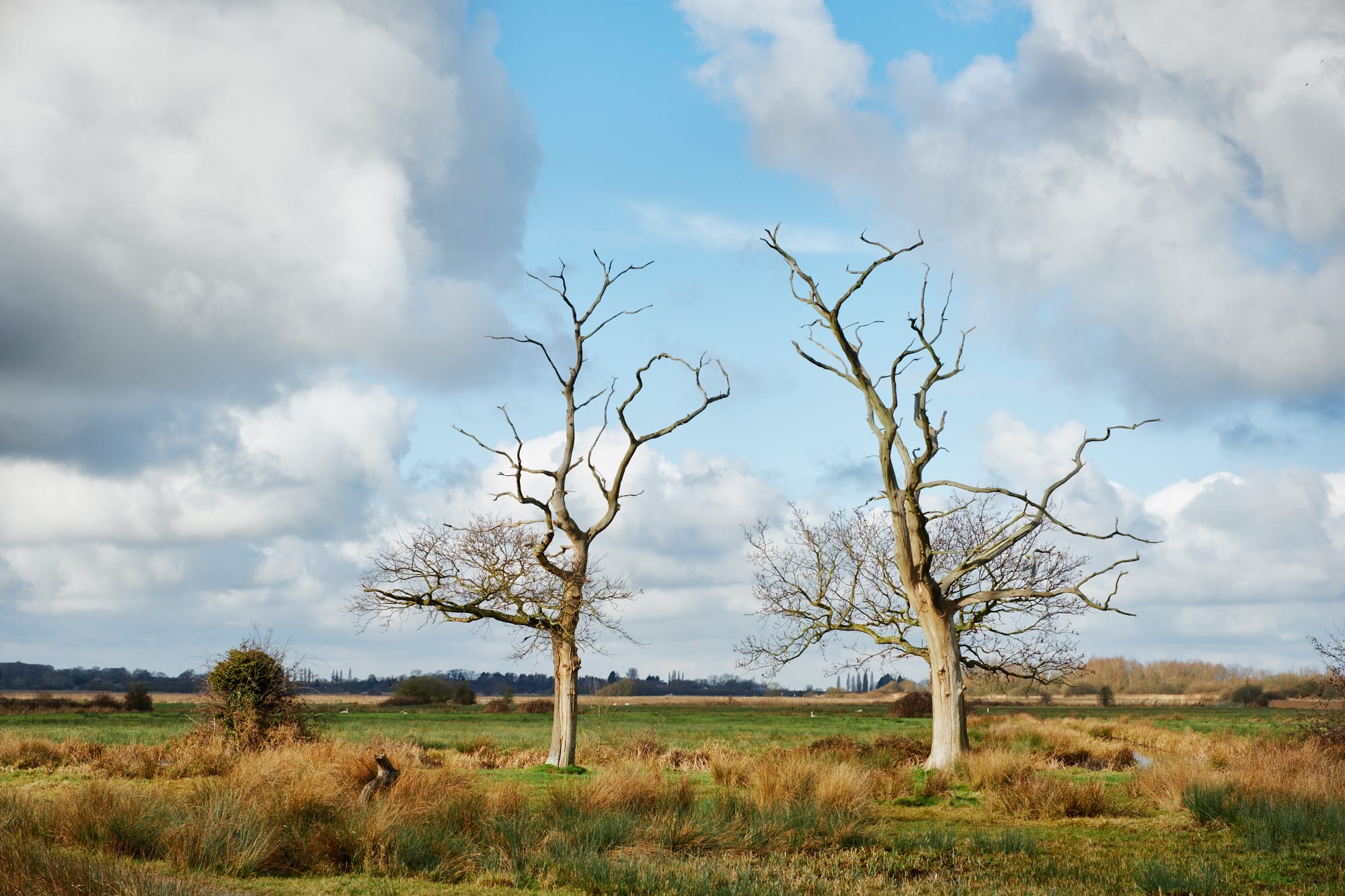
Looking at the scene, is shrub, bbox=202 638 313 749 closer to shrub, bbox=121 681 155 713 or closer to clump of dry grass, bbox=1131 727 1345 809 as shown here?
clump of dry grass, bbox=1131 727 1345 809

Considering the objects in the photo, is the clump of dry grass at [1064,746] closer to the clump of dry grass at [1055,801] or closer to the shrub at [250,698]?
the clump of dry grass at [1055,801]

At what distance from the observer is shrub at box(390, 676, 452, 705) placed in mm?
91188

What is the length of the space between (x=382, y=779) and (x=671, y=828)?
388 cm

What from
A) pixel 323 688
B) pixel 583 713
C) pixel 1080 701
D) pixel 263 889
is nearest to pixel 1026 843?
pixel 263 889

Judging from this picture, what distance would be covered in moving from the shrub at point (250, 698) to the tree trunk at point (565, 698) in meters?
5.63

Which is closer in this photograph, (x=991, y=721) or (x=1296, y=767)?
(x=1296, y=767)

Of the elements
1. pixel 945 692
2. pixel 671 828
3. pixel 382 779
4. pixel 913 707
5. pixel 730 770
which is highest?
pixel 945 692

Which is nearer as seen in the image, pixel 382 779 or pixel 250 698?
pixel 382 779

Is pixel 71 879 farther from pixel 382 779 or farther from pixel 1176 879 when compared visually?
pixel 1176 879

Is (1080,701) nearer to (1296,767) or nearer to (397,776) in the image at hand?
(1296,767)

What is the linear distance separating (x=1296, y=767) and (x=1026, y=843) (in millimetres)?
9007

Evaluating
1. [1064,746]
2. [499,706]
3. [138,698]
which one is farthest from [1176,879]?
[499,706]

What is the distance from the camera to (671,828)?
1277 cm

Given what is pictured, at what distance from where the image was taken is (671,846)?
1254 centimetres
